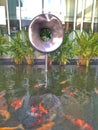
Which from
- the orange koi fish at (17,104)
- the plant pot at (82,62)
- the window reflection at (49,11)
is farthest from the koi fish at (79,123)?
the window reflection at (49,11)

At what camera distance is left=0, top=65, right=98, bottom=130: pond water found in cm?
306

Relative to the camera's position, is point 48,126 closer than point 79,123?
Yes

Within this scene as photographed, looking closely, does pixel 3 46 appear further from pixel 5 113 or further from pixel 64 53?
pixel 5 113

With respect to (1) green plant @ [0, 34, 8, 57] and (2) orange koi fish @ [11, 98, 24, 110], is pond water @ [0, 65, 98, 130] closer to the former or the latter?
(2) orange koi fish @ [11, 98, 24, 110]

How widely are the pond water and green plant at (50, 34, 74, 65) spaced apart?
0.49 metres

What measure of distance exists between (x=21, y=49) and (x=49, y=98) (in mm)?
2733

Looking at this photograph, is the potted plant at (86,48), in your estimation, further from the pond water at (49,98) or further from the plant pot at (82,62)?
the pond water at (49,98)

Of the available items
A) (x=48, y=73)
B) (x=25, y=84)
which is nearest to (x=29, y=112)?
(x=25, y=84)

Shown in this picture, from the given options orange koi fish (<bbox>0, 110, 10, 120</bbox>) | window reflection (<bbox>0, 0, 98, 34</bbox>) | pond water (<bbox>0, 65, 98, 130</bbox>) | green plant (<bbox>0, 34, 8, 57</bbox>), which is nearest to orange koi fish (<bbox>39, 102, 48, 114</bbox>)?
pond water (<bbox>0, 65, 98, 130</bbox>)

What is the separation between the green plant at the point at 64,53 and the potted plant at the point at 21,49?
0.71 meters

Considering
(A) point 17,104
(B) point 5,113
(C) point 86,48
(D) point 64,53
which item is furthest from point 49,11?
(B) point 5,113

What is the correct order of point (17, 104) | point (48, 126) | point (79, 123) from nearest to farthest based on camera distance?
point (48, 126), point (79, 123), point (17, 104)

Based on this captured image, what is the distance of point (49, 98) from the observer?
3934 mm

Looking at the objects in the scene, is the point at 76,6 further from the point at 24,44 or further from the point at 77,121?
the point at 77,121
